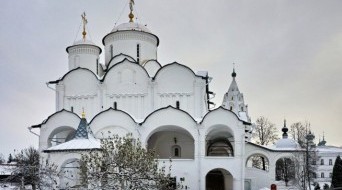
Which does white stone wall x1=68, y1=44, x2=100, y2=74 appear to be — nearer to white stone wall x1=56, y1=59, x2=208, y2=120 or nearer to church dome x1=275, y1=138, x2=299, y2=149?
white stone wall x1=56, y1=59, x2=208, y2=120

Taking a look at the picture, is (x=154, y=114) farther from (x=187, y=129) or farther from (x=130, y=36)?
(x=130, y=36)

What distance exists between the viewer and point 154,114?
22.4 meters

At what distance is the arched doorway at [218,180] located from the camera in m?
24.3

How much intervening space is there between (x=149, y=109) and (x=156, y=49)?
6.36 metres

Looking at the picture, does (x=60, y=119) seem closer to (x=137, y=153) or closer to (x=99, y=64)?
(x=99, y=64)

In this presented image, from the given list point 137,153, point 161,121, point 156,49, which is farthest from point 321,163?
point 137,153

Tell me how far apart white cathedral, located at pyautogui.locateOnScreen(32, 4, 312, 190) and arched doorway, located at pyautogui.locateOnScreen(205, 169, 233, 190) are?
0.11 ft

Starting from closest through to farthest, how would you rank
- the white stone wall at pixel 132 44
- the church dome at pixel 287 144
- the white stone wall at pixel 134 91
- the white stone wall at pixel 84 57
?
the white stone wall at pixel 134 91 < the church dome at pixel 287 144 < the white stone wall at pixel 84 57 < the white stone wall at pixel 132 44

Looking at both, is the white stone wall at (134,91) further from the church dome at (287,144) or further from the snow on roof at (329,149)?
the snow on roof at (329,149)

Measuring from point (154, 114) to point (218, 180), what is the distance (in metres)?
6.39

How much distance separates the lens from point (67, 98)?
25.6 meters

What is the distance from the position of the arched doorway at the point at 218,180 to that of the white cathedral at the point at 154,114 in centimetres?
3

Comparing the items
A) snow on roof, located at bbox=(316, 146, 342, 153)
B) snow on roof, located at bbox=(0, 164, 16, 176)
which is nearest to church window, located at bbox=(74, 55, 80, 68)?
snow on roof, located at bbox=(0, 164, 16, 176)

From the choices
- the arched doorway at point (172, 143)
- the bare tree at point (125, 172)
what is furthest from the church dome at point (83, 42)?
the bare tree at point (125, 172)
